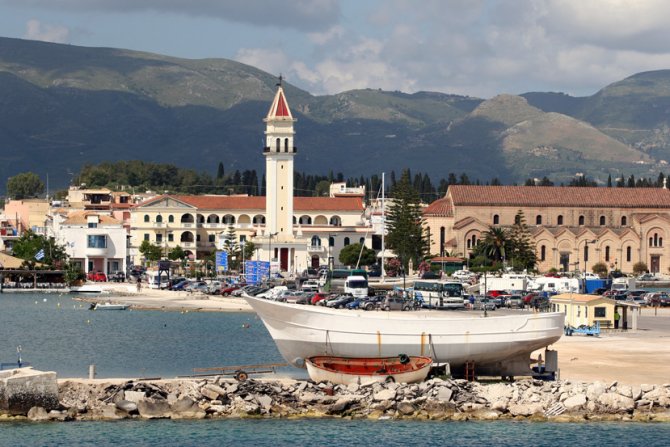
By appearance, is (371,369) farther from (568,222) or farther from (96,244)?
(568,222)

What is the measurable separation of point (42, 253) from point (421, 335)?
8014 cm

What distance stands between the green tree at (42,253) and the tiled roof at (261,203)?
2557 cm

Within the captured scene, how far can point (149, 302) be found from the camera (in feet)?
309

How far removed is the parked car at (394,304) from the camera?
2859 inches

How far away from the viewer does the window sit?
12238cm

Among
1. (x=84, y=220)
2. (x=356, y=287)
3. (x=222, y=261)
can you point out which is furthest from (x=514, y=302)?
(x=84, y=220)

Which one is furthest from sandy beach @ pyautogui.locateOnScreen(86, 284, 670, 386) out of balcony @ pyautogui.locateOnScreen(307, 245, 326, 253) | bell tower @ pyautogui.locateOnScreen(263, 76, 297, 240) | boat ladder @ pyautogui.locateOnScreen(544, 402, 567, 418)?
balcony @ pyautogui.locateOnScreen(307, 245, 326, 253)

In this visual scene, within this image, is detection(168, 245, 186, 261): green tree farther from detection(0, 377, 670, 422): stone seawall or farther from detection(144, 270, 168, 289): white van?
detection(0, 377, 670, 422): stone seawall

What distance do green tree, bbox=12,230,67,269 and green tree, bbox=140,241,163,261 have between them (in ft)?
Answer: 41.5

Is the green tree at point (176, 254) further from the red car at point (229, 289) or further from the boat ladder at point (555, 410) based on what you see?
the boat ladder at point (555, 410)

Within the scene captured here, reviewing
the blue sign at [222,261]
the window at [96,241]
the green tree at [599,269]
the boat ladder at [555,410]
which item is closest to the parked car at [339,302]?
the boat ladder at [555,410]

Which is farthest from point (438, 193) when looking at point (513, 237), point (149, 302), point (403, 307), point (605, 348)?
point (605, 348)

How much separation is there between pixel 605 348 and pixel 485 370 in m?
11.0

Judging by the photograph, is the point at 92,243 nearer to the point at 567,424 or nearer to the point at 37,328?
the point at 37,328
